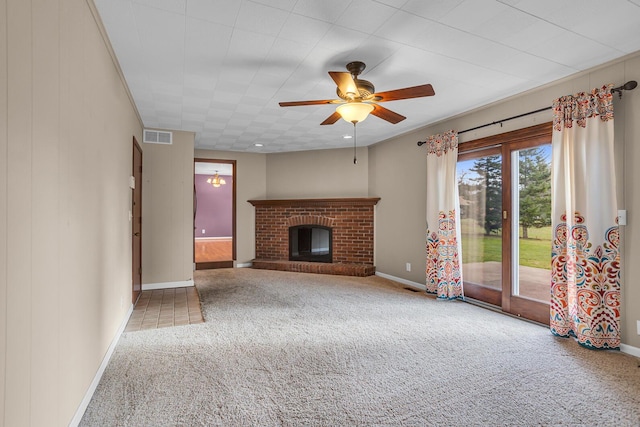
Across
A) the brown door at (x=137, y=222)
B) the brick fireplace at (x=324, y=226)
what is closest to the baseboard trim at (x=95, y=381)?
the brown door at (x=137, y=222)

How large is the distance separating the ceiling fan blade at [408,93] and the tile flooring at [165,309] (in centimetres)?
280

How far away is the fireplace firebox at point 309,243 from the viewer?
6.73 metres

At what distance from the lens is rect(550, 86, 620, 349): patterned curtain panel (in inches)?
109

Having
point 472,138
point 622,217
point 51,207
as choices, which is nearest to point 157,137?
point 51,207

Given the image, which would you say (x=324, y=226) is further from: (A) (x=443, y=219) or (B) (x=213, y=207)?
(B) (x=213, y=207)

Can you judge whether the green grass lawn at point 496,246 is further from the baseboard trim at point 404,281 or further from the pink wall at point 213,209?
the pink wall at point 213,209

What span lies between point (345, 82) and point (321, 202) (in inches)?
160

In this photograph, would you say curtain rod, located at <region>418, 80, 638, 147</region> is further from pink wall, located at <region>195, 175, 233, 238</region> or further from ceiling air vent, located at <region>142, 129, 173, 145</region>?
pink wall, located at <region>195, 175, 233, 238</region>

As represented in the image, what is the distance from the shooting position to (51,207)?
4.88 ft

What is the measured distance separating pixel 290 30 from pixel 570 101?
2.54m

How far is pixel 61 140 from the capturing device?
5.25ft

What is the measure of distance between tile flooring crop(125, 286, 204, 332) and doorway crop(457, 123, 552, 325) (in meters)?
3.35

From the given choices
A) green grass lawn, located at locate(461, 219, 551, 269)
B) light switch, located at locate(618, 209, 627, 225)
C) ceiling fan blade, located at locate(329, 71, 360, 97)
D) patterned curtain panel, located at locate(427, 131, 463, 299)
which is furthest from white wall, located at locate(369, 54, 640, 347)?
ceiling fan blade, located at locate(329, 71, 360, 97)

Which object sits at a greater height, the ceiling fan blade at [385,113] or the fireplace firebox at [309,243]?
the ceiling fan blade at [385,113]
